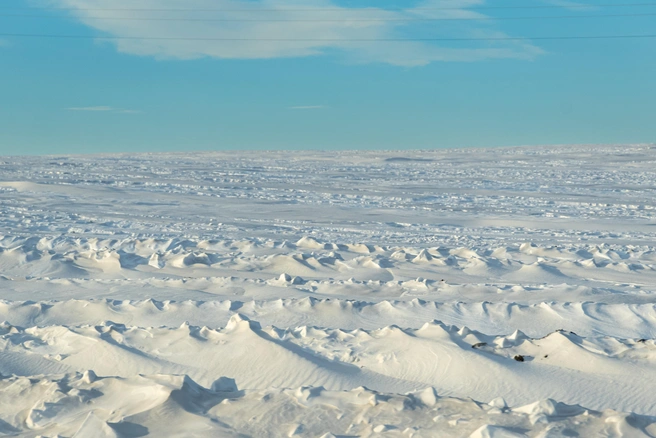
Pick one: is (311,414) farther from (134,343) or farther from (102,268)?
(102,268)

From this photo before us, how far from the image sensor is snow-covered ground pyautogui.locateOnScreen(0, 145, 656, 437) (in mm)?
2818

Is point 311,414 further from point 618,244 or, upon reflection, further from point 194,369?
point 618,244

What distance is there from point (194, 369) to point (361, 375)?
842mm

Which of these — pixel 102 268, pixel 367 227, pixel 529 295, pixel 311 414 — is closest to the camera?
pixel 311 414

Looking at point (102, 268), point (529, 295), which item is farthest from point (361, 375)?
point (102, 268)

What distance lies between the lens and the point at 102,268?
688cm

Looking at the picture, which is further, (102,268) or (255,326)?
(102,268)

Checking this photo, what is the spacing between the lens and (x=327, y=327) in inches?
187

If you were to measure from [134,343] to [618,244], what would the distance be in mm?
6538

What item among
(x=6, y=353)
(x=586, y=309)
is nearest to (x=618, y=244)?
(x=586, y=309)

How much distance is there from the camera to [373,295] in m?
5.80

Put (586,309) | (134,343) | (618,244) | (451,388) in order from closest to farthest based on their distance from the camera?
(451,388), (134,343), (586,309), (618,244)

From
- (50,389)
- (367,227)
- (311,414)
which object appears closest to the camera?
→ (311,414)

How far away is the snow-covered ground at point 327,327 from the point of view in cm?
282
